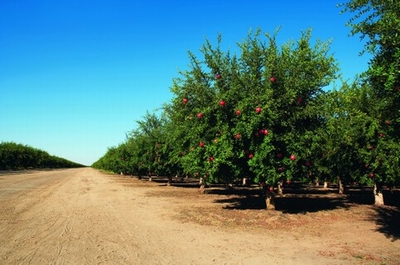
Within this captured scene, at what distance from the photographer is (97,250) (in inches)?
345

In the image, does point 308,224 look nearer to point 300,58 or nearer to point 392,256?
point 392,256

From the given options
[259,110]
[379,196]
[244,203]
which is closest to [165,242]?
[259,110]

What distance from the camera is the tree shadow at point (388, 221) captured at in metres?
11.4

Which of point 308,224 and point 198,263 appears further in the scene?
point 308,224

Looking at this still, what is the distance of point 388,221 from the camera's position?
14.0 metres

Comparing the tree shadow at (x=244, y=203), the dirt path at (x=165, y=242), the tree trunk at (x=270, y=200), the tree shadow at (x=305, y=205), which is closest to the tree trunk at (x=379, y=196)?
the tree shadow at (x=305, y=205)

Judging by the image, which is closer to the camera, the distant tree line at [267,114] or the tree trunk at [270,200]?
the distant tree line at [267,114]

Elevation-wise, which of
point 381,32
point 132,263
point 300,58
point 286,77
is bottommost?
point 132,263

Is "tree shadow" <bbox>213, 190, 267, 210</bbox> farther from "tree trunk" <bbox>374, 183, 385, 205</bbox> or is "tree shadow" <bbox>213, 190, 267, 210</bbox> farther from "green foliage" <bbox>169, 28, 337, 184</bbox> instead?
"tree trunk" <bbox>374, 183, 385, 205</bbox>

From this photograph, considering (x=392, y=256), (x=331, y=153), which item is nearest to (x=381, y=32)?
(x=392, y=256)

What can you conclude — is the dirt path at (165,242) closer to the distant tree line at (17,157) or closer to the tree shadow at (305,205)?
the tree shadow at (305,205)

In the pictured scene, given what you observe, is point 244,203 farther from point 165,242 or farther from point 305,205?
point 165,242

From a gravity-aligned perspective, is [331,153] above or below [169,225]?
above

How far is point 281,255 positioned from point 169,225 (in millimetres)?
5401
